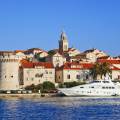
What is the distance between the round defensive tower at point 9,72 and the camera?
352 ft

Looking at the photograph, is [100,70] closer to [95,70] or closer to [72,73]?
[95,70]

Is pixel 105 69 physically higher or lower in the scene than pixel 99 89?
higher

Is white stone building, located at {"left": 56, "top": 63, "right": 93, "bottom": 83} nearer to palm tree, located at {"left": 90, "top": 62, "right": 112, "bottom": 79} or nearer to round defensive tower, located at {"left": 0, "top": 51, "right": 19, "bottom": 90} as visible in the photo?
palm tree, located at {"left": 90, "top": 62, "right": 112, "bottom": 79}

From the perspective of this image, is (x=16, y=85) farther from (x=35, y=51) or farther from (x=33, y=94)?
(x=35, y=51)

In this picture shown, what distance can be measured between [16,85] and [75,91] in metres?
17.3

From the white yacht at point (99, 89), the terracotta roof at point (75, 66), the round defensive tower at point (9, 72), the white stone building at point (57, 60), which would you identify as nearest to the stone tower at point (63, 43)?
the white stone building at point (57, 60)

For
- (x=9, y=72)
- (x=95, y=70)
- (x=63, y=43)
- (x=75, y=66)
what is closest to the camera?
(x=9, y=72)

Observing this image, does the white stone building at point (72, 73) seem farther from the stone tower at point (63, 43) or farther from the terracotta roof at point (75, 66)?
the stone tower at point (63, 43)

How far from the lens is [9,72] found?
10775 centimetres

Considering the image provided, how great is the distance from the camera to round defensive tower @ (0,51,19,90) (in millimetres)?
107438

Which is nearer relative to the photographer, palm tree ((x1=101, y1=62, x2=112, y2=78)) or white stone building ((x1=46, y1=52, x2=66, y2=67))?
palm tree ((x1=101, y1=62, x2=112, y2=78))

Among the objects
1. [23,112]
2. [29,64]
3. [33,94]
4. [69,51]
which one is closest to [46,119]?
[23,112]

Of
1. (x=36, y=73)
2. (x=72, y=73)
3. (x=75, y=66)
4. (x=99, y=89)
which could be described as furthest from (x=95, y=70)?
(x=99, y=89)

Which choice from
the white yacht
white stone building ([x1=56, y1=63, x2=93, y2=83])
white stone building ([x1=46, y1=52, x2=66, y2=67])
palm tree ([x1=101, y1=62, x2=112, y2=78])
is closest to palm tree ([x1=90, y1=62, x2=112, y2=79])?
palm tree ([x1=101, y1=62, x2=112, y2=78])
